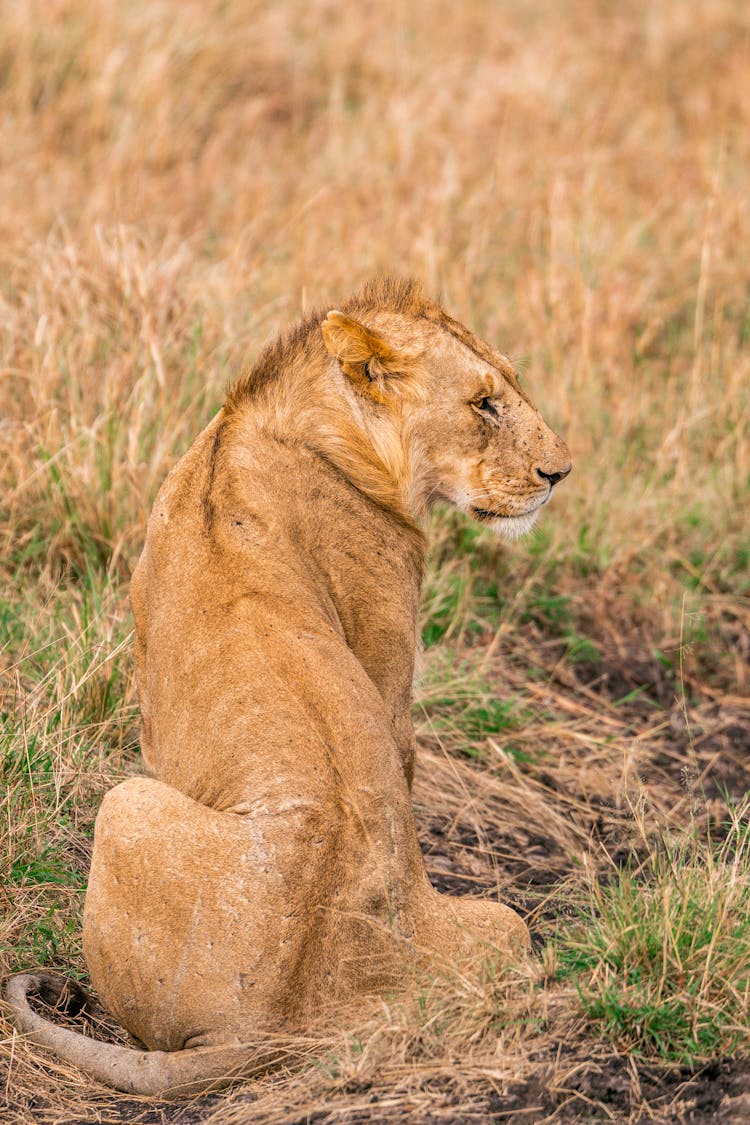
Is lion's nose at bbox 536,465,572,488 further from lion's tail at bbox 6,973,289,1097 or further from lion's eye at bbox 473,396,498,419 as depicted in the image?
lion's tail at bbox 6,973,289,1097

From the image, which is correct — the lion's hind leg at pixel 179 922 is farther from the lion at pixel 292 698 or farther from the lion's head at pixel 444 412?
the lion's head at pixel 444 412

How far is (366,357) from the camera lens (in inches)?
156

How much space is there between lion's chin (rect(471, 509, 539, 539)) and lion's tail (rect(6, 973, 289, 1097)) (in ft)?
5.61

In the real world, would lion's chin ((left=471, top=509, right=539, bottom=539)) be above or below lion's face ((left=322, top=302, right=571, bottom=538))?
below

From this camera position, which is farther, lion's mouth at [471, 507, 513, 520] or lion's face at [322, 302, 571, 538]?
lion's mouth at [471, 507, 513, 520]

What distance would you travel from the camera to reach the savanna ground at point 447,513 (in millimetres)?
3201

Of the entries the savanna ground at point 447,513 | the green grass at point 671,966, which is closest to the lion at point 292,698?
the savanna ground at point 447,513

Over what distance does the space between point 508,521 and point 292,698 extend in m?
1.18

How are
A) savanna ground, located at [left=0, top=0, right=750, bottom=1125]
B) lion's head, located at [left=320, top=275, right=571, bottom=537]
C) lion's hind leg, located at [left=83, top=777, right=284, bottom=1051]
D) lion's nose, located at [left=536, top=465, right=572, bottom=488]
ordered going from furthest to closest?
lion's nose, located at [left=536, top=465, right=572, bottom=488] < lion's head, located at [left=320, top=275, right=571, bottom=537] < savanna ground, located at [left=0, top=0, right=750, bottom=1125] < lion's hind leg, located at [left=83, top=777, right=284, bottom=1051]

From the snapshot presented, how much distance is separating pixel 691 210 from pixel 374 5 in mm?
3686

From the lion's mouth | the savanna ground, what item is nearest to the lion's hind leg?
the savanna ground

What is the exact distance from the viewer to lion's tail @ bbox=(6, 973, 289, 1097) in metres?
3.12

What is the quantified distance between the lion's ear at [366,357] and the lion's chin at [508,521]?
47 centimetres

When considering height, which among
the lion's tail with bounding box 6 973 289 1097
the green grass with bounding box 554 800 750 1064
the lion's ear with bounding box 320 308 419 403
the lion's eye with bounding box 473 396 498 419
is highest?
the lion's ear with bounding box 320 308 419 403
